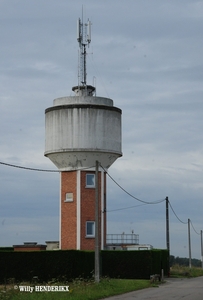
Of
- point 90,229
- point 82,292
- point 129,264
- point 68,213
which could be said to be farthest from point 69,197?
point 82,292

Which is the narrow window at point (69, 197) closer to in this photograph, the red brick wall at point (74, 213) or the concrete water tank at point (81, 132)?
the red brick wall at point (74, 213)

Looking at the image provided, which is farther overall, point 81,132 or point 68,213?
point 68,213

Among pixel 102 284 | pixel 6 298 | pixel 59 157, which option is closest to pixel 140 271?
pixel 59 157

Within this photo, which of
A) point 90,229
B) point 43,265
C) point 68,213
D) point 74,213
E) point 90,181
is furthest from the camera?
point 90,181

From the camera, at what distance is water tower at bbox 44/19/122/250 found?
45.6 metres

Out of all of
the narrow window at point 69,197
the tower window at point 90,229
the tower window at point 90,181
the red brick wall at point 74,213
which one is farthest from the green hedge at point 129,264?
the tower window at point 90,181

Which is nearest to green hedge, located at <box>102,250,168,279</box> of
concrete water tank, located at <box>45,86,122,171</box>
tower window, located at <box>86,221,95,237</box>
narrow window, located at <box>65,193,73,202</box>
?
tower window, located at <box>86,221,95,237</box>

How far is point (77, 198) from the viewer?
47.2 meters

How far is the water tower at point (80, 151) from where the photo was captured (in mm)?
45562

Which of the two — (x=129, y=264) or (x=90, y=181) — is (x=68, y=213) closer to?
(x=90, y=181)

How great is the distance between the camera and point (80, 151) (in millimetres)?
45594

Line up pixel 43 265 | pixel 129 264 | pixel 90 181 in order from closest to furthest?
pixel 43 265, pixel 129 264, pixel 90 181

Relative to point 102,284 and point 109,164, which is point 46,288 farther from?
point 109,164

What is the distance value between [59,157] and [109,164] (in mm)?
4062
